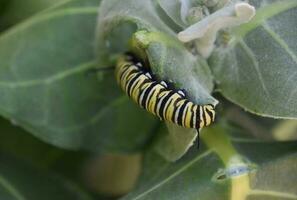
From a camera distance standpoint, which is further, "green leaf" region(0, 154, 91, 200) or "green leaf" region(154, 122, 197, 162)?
"green leaf" region(0, 154, 91, 200)

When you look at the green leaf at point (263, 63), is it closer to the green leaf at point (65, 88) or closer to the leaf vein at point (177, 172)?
the leaf vein at point (177, 172)

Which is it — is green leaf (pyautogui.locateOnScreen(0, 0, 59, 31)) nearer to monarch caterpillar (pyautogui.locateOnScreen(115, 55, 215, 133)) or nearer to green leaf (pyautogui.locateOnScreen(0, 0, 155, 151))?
green leaf (pyautogui.locateOnScreen(0, 0, 155, 151))

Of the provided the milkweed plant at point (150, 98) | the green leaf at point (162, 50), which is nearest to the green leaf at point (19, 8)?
the milkweed plant at point (150, 98)

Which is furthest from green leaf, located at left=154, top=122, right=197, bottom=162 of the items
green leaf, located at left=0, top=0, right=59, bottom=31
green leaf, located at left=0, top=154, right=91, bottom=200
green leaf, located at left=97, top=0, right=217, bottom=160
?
green leaf, located at left=0, top=0, right=59, bottom=31

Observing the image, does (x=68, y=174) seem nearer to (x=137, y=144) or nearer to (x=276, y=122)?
(x=137, y=144)

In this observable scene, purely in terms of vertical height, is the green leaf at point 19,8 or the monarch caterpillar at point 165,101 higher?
the green leaf at point 19,8

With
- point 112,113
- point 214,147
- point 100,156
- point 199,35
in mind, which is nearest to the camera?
point 199,35

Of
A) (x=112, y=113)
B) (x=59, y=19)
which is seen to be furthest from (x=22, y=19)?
(x=112, y=113)
